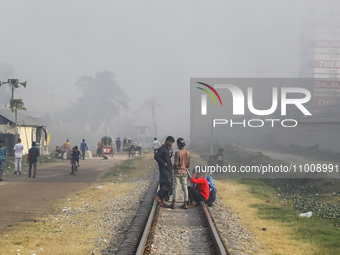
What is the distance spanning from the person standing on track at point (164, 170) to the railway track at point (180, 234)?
25.0 inches

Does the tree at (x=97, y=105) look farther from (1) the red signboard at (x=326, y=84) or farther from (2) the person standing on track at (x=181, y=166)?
(2) the person standing on track at (x=181, y=166)

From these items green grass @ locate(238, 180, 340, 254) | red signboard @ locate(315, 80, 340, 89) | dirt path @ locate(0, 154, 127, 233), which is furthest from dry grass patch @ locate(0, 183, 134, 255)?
red signboard @ locate(315, 80, 340, 89)

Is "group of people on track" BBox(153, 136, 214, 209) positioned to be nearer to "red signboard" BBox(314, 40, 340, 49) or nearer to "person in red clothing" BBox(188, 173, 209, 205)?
"person in red clothing" BBox(188, 173, 209, 205)

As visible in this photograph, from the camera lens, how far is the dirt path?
11.5 meters

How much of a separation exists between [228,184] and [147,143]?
268ft

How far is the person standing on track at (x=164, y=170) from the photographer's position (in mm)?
12281

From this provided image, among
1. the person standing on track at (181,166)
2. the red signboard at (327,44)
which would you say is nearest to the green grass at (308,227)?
the person standing on track at (181,166)

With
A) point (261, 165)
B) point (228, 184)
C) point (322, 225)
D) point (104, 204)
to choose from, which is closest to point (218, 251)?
point (322, 225)

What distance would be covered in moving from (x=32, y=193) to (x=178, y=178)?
6.28m

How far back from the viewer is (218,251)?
7.45 meters

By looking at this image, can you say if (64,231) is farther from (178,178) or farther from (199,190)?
(199,190)

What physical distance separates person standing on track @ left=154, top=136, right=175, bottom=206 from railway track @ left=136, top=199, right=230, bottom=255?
Result: 63cm

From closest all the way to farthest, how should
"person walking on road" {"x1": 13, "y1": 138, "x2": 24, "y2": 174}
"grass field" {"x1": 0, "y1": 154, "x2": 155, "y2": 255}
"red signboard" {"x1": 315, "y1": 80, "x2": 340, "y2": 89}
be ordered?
"grass field" {"x1": 0, "y1": 154, "x2": 155, "y2": 255}, "person walking on road" {"x1": 13, "y1": 138, "x2": 24, "y2": 174}, "red signboard" {"x1": 315, "y1": 80, "x2": 340, "y2": 89}

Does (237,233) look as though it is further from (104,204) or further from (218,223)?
(104,204)
